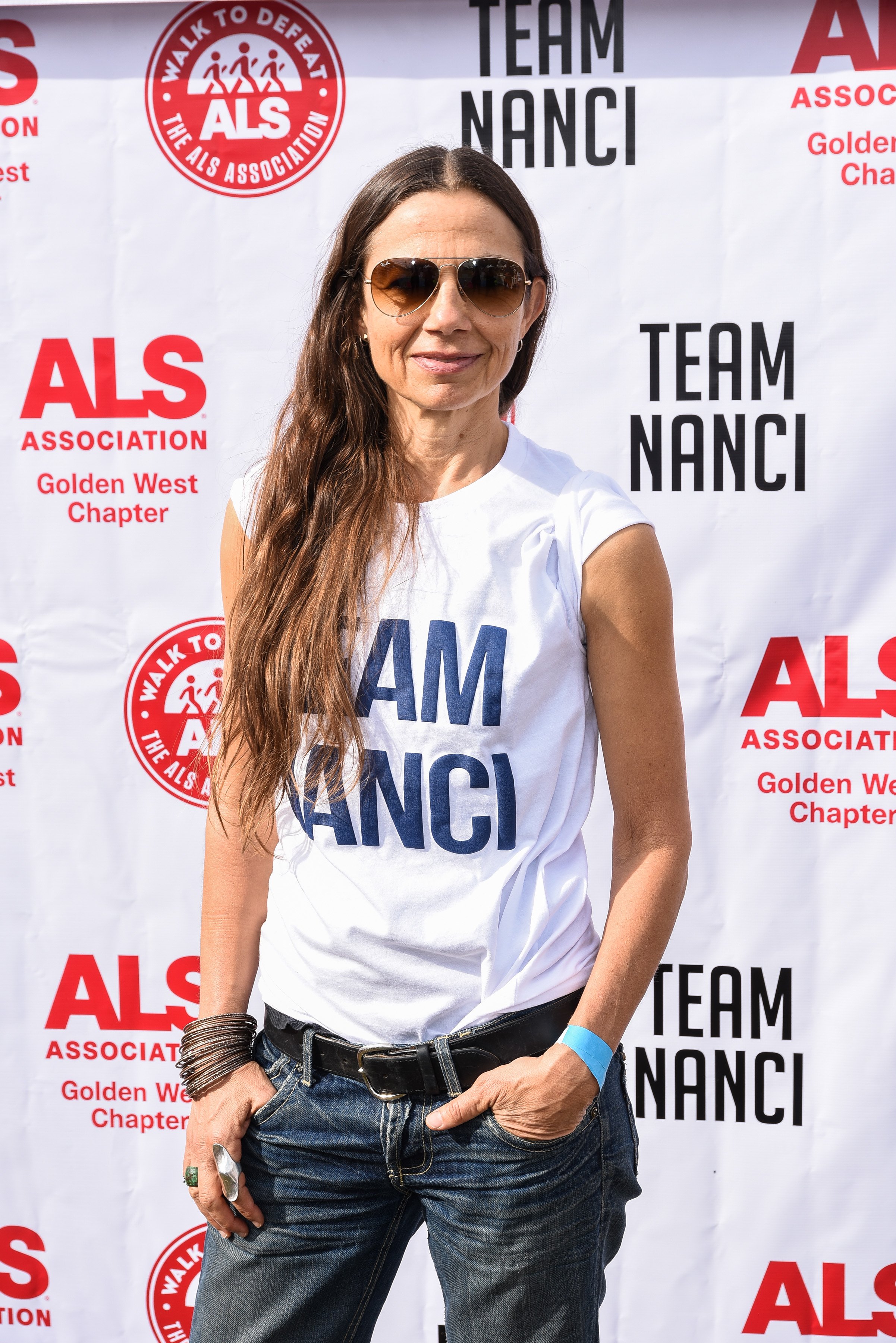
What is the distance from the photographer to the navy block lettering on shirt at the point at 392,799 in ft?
3.75

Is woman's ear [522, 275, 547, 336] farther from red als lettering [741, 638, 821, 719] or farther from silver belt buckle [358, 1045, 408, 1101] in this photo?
red als lettering [741, 638, 821, 719]

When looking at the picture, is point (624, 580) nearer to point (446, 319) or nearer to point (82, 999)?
point (446, 319)

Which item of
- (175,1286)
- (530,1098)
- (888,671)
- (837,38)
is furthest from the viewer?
(175,1286)

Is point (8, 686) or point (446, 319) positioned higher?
point (446, 319)

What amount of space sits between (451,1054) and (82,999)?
1335mm

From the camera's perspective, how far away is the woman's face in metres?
1.19

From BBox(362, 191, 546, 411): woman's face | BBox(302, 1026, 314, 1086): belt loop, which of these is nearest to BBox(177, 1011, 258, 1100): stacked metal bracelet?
BBox(302, 1026, 314, 1086): belt loop

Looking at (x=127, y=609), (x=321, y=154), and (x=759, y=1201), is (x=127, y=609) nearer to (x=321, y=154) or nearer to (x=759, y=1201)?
(x=321, y=154)

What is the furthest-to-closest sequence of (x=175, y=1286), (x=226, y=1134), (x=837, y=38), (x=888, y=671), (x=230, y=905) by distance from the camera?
(x=175, y=1286)
(x=888, y=671)
(x=837, y=38)
(x=230, y=905)
(x=226, y=1134)

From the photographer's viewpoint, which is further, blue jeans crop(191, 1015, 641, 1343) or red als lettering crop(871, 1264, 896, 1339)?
red als lettering crop(871, 1264, 896, 1339)

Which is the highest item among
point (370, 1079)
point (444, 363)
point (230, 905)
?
point (444, 363)

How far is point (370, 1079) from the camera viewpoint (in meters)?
1.15

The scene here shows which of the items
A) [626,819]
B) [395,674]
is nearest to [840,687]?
[626,819]

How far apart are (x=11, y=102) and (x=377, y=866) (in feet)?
5.64
